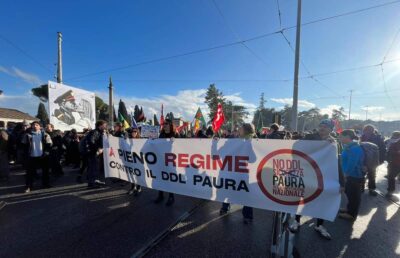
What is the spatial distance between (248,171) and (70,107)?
22.6ft

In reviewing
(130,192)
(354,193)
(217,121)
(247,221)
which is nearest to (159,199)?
(130,192)

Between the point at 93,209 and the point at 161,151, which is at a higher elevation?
the point at 161,151

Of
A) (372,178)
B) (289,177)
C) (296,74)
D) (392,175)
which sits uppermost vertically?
(296,74)

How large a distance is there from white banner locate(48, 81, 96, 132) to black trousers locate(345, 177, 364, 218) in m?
8.15

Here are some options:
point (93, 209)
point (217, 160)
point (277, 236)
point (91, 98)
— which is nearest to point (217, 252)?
point (277, 236)

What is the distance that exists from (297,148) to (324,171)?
416mm

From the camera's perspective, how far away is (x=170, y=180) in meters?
3.83

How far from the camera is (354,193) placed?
4.16 m

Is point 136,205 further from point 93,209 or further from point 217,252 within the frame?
point 217,252

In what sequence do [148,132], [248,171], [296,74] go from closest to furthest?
[248,171] → [296,74] → [148,132]

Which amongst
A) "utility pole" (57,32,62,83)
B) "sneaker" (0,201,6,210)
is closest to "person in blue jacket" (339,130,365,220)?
"sneaker" (0,201,6,210)

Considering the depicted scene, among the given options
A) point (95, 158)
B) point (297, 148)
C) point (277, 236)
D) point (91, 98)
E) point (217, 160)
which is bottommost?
point (277, 236)

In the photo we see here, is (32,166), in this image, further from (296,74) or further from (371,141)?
(296,74)

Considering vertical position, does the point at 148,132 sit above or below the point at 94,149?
above
